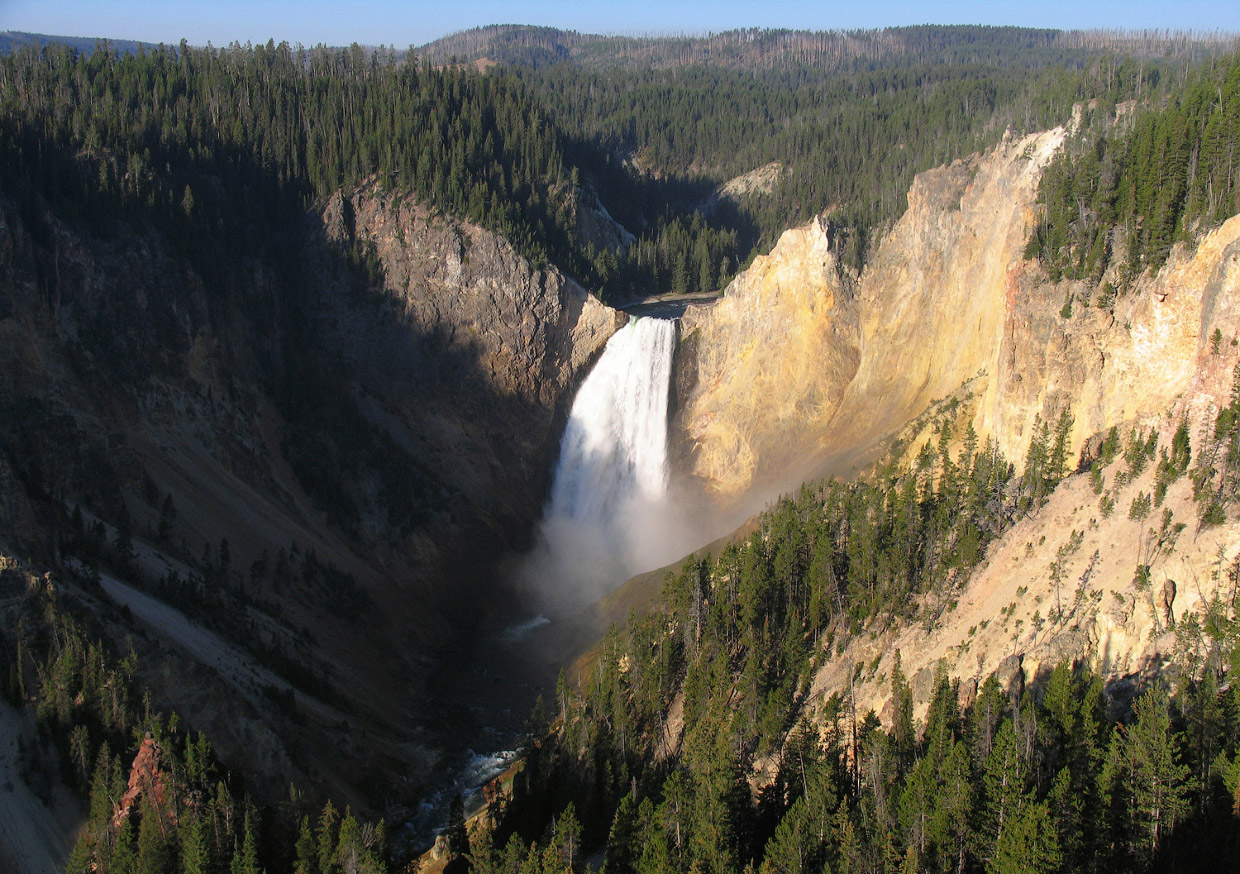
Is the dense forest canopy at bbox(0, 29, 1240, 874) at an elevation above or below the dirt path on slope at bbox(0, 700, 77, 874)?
above

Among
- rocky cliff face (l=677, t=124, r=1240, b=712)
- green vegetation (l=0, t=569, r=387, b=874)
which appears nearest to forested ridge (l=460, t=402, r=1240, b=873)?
rocky cliff face (l=677, t=124, r=1240, b=712)

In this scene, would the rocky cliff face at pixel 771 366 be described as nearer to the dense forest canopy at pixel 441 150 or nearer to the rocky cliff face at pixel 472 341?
the dense forest canopy at pixel 441 150

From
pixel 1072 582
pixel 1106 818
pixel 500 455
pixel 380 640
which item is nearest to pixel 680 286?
pixel 500 455

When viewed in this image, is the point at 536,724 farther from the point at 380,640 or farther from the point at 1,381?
the point at 1,381

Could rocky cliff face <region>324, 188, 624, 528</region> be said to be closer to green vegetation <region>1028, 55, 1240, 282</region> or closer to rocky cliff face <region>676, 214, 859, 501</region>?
rocky cliff face <region>676, 214, 859, 501</region>

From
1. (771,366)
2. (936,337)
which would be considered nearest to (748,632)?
(936,337)

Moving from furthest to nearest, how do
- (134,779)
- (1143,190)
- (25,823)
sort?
1. (1143,190)
2. (134,779)
3. (25,823)

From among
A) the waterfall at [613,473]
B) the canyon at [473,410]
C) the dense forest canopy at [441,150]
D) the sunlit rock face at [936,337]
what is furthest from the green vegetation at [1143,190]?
the waterfall at [613,473]

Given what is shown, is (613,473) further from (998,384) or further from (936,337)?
(998,384)
